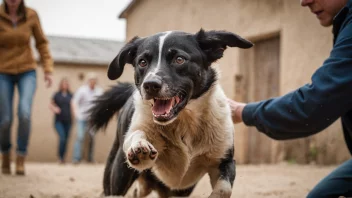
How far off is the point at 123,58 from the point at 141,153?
93 cm

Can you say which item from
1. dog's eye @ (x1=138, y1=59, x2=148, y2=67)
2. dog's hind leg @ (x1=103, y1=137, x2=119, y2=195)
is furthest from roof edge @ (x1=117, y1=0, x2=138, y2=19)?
dog's eye @ (x1=138, y1=59, x2=148, y2=67)

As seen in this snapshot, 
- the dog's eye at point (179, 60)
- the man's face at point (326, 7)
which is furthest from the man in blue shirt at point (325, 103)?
the dog's eye at point (179, 60)

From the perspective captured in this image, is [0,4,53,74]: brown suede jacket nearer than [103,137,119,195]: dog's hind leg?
No

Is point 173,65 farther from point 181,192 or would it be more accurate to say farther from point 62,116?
point 62,116

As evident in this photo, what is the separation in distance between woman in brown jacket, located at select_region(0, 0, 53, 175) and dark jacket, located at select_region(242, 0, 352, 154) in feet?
13.5

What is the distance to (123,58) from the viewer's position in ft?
12.7

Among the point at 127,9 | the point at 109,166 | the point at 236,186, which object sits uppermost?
the point at 109,166

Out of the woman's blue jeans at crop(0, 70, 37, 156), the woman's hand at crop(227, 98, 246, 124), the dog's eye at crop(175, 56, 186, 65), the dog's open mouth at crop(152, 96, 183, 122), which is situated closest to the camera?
the dog's open mouth at crop(152, 96, 183, 122)

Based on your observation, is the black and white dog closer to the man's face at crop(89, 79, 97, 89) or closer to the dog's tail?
the dog's tail

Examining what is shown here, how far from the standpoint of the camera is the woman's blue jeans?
6410mm

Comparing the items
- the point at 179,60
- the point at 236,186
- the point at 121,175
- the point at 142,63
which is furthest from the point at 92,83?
the point at 179,60

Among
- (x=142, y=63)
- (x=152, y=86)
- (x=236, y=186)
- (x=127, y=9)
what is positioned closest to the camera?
(x=152, y=86)

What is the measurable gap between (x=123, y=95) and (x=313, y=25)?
5.02m

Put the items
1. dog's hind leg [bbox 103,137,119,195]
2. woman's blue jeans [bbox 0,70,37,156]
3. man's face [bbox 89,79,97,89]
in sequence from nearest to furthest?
dog's hind leg [bbox 103,137,119,195] → woman's blue jeans [bbox 0,70,37,156] → man's face [bbox 89,79,97,89]
